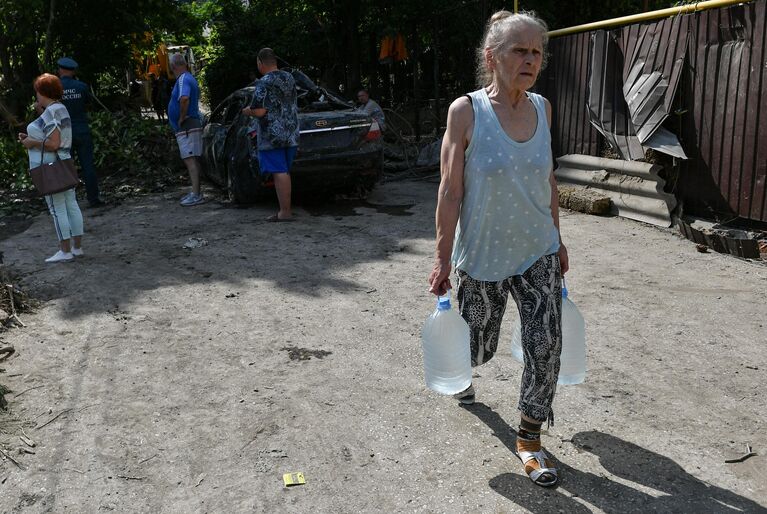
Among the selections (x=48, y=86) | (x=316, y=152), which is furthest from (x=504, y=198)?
(x=316, y=152)

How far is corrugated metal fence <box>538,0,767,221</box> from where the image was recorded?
6.96m

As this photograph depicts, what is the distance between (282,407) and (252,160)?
5681 mm

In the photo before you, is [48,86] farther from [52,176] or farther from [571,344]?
[571,344]

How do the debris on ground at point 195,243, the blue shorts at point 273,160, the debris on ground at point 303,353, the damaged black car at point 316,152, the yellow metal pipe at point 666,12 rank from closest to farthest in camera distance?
the debris on ground at point 303,353
the yellow metal pipe at point 666,12
the debris on ground at point 195,243
the blue shorts at point 273,160
the damaged black car at point 316,152

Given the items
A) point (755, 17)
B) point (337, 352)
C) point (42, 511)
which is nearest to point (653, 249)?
point (755, 17)

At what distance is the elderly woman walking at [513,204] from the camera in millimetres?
3174

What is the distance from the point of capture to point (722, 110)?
7387 mm

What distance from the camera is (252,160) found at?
9398mm

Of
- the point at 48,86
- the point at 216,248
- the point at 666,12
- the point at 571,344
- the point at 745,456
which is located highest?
the point at 666,12

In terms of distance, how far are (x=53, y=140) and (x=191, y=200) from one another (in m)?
3.47

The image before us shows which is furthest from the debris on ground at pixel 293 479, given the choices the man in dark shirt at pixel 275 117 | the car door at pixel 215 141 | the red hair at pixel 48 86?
the car door at pixel 215 141

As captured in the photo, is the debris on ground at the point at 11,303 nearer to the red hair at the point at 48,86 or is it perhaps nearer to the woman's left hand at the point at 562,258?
the red hair at the point at 48,86

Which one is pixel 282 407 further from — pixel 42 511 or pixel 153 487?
pixel 42 511

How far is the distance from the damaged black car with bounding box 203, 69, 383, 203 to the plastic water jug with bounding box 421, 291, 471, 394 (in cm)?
598
